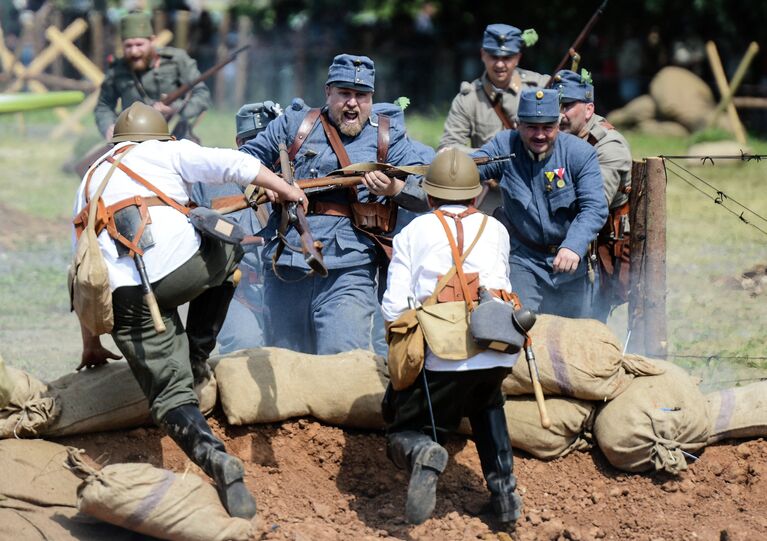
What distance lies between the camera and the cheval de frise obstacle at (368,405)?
618 centimetres

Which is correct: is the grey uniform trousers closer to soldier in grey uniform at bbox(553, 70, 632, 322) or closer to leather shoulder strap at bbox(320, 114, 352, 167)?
leather shoulder strap at bbox(320, 114, 352, 167)

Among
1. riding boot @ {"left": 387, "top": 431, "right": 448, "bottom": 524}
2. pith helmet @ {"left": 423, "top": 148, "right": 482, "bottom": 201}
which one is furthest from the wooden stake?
riding boot @ {"left": 387, "top": 431, "right": 448, "bottom": 524}

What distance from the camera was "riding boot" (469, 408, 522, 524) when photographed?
5805mm

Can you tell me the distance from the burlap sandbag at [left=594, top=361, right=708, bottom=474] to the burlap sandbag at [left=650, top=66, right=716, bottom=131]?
15.0 meters

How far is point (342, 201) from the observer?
7.15 metres

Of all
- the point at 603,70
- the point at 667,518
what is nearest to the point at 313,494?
the point at 667,518

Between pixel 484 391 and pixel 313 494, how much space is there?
3.72 ft

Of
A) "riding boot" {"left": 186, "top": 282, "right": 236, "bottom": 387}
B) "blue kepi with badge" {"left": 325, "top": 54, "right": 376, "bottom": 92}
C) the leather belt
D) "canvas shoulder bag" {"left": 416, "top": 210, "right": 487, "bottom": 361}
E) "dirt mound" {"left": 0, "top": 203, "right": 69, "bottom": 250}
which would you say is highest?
"blue kepi with badge" {"left": 325, "top": 54, "right": 376, "bottom": 92}

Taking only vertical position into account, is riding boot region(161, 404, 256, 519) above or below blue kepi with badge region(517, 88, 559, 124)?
below

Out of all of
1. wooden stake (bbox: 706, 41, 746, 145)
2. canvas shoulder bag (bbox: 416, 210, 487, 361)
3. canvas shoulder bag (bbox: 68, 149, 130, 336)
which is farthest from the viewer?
wooden stake (bbox: 706, 41, 746, 145)

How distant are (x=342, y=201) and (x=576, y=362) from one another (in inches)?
67.8

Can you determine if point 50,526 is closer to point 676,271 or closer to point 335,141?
point 335,141

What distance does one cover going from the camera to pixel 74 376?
6.53m

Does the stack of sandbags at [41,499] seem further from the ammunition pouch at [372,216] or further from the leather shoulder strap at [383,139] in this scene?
the leather shoulder strap at [383,139]
